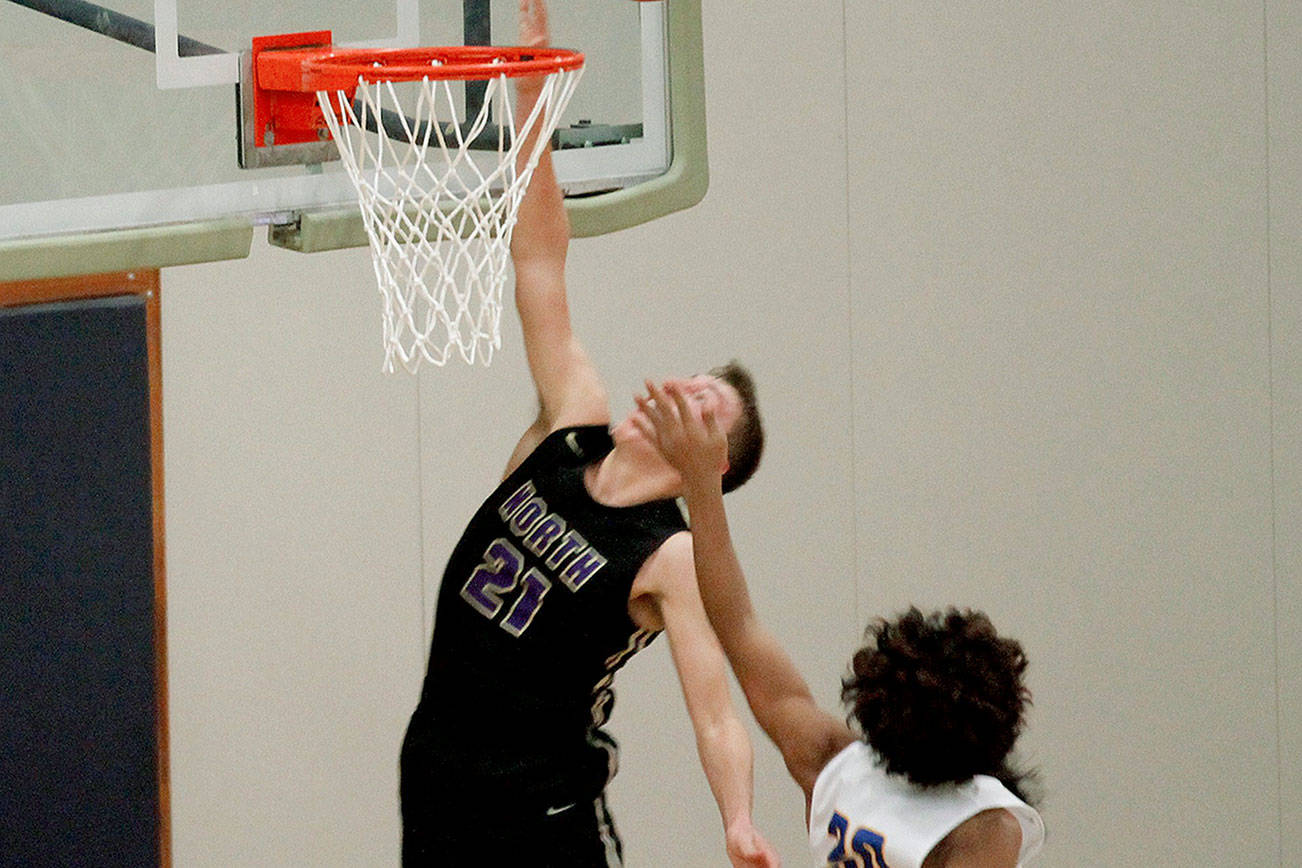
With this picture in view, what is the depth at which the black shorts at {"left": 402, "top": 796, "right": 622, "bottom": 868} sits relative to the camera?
2461 mm

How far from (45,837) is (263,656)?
58 centimetres

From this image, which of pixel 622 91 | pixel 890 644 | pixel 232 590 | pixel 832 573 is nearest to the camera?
pixel 890 644

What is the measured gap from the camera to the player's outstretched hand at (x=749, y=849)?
2.12m

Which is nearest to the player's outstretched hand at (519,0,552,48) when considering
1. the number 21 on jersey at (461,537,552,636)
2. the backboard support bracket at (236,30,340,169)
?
the backboard support bracket at (236,30,340,169)

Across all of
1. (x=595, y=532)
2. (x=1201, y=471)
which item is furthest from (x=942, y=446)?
(x=595, y=532)

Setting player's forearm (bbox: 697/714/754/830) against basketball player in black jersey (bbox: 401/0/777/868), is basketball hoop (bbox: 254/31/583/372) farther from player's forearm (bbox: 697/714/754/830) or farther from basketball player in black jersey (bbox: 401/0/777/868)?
player's forearm (bbox: 697/714/754/830)

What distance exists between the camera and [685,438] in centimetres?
202

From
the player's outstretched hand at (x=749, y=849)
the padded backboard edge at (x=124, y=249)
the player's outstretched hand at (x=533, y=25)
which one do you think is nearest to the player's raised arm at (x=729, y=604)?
the player's outstretched hand at (x=749, y=849)

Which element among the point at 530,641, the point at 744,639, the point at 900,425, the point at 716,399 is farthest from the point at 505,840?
the point at 900,425

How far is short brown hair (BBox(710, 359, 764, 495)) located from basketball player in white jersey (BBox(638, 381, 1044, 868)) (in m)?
0.47

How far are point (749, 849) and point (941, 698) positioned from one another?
41cm

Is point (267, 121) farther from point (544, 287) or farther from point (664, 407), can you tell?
point (664, 407)

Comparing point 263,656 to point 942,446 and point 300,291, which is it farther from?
point 942,446

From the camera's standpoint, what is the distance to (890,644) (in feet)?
6.23
